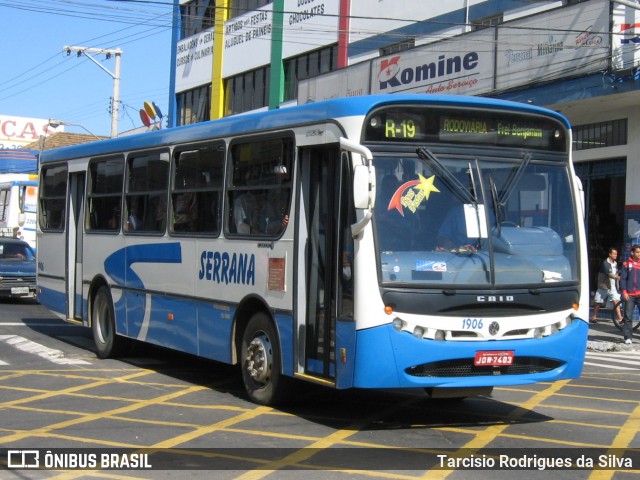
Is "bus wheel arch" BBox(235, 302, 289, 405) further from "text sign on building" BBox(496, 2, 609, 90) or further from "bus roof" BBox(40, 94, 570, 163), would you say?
"text sign on building" BBox(496, 2, 609, 90)

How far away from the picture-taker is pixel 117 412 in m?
9.25

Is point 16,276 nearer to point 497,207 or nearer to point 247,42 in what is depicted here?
point 247,42

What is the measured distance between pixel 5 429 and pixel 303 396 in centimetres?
309

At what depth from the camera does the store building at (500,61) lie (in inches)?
740

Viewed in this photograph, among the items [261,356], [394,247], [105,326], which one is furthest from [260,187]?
[105,326]

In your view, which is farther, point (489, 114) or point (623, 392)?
point (623, 392)

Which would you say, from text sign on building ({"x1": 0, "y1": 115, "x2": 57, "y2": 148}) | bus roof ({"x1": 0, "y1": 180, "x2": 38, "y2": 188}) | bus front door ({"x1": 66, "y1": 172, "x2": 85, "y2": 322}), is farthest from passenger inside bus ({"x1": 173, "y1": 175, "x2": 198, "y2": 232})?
text sign on building ({"x1": 0, "y1": 115, "x2": 57, "y2": 148})

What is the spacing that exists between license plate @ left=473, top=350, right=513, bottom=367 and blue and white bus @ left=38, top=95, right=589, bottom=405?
2 centimetres

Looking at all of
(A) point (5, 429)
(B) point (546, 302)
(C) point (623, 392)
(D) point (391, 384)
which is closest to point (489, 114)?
(B) point (546, 302)

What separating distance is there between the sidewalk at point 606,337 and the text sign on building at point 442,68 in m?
6.08

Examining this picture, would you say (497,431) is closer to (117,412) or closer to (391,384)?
(391,384)

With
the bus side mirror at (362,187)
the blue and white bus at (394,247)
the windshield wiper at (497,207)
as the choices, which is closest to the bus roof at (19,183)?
the blue and white bus at (394,247)

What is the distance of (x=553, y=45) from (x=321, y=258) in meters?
12.8

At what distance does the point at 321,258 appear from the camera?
343 inches
